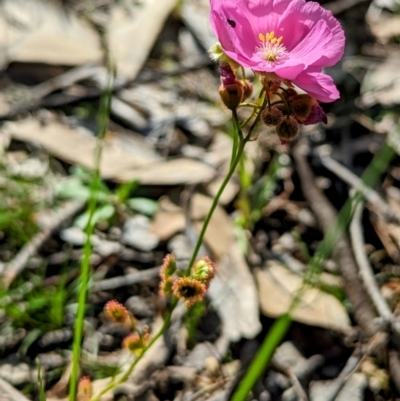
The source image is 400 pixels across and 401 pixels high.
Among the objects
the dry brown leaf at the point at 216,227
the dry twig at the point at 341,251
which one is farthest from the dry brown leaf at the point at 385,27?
the dry brown leaf at the point at 216,227

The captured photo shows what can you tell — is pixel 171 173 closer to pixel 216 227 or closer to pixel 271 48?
pixel 216 227

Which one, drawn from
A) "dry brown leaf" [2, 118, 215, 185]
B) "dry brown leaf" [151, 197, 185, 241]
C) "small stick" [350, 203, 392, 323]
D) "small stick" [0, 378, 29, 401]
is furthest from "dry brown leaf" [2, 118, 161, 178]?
"small stick" [0, 378, 29, 401]

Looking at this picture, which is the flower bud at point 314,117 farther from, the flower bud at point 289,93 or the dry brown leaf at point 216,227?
the dry brown leaf at point 216,227

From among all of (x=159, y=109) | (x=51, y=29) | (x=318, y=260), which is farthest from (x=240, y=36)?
(x=51, y=29)

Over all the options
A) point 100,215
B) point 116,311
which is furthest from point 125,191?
point 116,311

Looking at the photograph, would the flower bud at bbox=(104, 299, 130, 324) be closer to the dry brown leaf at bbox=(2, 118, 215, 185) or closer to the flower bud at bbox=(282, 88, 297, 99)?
the flower bud at bbox=(282, 88, 297, 99)
